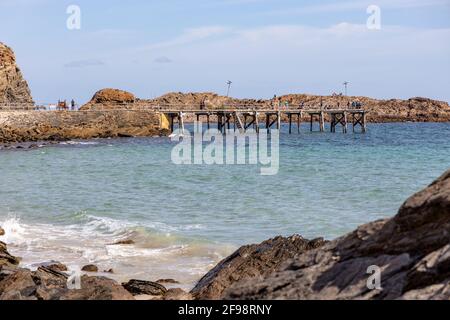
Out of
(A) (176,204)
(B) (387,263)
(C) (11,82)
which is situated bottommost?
(A) (176,204)

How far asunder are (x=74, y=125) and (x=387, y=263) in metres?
58.3

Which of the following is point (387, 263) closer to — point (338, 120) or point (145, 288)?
point (145, 288)

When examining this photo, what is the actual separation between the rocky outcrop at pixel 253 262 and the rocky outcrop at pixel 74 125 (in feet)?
163

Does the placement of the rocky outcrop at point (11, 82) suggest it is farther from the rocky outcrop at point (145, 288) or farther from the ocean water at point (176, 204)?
the rocky outcrop at point (145, 288)

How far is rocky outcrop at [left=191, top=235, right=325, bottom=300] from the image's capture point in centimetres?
1062

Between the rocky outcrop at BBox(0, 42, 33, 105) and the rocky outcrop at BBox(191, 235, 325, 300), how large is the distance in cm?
5691

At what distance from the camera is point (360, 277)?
6.27m

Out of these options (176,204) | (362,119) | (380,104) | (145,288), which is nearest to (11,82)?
(362,119)

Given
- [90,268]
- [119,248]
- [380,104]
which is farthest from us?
[380,104]

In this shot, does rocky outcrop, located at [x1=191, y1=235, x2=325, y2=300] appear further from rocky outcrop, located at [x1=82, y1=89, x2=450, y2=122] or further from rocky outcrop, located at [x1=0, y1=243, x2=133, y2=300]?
rocky outcrop, located at [x1=82, y1=89, x2=450, y2=122]

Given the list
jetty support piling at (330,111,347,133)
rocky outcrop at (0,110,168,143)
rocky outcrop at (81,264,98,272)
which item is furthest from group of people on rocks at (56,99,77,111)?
rocky outcrop at (81,264,98,272)

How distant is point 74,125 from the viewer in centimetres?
6253

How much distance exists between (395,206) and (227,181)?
10.8 m
